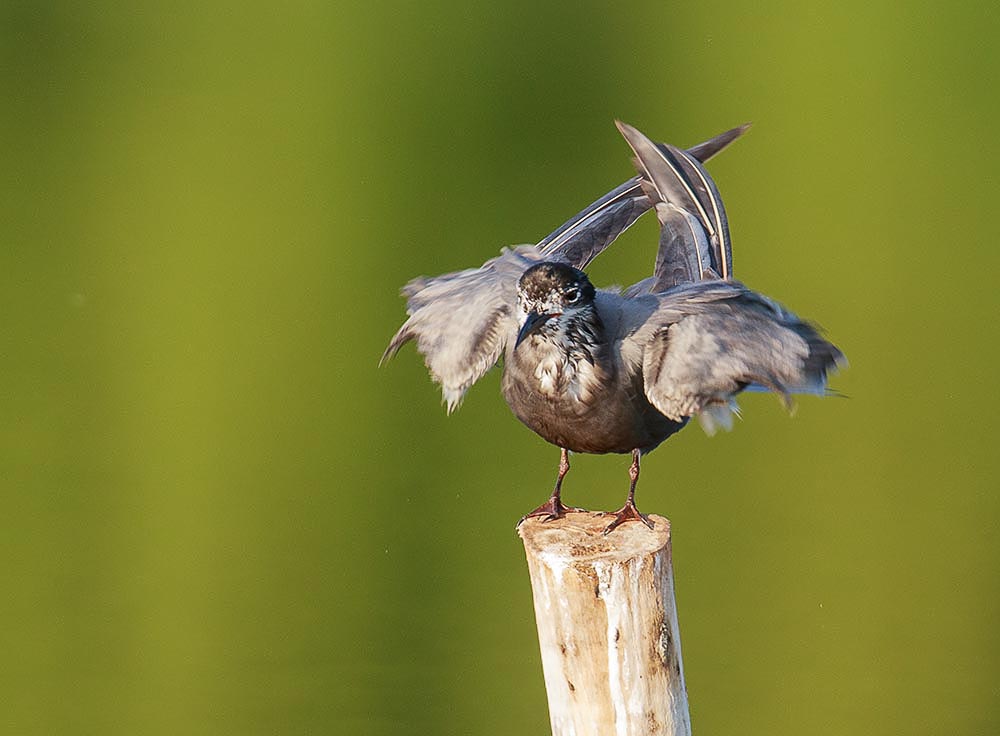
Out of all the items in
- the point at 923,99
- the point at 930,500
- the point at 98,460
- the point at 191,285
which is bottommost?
the point at 930,500

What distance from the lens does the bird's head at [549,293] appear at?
3707 mm

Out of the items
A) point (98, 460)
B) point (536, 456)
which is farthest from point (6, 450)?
point (536, 456)

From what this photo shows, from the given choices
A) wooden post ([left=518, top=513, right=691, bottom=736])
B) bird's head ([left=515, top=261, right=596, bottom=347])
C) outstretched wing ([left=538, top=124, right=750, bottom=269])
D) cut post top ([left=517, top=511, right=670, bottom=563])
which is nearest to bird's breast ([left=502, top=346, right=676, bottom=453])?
bird's head ([left=515, top=261, right=596, bottom=347])

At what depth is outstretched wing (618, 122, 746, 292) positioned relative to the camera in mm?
4703

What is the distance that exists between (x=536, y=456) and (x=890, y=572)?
1732 mm

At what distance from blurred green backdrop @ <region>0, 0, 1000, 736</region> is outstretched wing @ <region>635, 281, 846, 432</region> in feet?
8.02

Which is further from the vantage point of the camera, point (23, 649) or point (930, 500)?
point (930, 500)

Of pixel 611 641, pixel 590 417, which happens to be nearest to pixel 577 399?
pixel 590 417

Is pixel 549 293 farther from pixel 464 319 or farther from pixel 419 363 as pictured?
pixel 419 363

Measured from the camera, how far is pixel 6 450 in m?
6.99

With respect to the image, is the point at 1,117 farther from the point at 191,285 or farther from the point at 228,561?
the point at 228,561

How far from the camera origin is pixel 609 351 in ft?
12.5

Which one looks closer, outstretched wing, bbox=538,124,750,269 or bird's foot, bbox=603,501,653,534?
bird's foot, bbox=603,501,653,534

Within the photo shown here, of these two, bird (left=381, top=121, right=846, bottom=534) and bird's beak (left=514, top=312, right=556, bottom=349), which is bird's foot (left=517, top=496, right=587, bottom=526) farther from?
bird's beak (left=514, top=312, right=556, bottom=349)
